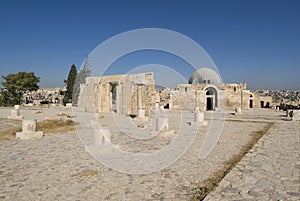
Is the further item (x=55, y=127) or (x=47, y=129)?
(x=55, y=127)

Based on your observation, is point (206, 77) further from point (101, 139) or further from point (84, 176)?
point (84, 176)

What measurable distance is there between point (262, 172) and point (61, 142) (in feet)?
21.2

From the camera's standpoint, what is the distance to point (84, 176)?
16.8 ft

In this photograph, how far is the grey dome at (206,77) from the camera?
33.8 meters

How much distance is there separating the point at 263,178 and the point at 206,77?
1203 inches

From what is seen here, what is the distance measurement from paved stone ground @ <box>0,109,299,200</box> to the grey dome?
26753 millimetres

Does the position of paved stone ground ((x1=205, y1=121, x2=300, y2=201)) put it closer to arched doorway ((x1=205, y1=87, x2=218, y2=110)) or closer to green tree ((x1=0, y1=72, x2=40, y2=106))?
arched doorway ((x1=205, y1=87, x2=218, y2=110))

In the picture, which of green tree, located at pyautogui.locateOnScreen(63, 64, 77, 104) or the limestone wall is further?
green tree, located at pyautogui.locateOnScreen(63, 64, 77, 104)

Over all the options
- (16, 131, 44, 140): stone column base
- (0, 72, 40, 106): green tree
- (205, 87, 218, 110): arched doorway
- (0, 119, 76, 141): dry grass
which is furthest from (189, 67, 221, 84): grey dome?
(16, 131, 44, 140): stone column base

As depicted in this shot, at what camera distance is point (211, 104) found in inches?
1330

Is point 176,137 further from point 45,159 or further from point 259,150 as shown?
point 45,159

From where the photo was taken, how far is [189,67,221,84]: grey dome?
33.8m

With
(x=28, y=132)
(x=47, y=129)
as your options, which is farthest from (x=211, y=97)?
(x=28, y=132)

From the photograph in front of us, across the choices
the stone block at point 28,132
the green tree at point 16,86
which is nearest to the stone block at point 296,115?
the stone block at point 28,132
